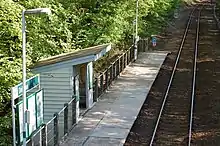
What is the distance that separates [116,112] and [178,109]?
3.09 m

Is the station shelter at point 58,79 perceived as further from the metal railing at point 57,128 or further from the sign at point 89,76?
the sign at point 89,76

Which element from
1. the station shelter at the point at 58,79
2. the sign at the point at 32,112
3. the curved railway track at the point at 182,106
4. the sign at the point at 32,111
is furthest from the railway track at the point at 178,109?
the sign at the point at 32,111

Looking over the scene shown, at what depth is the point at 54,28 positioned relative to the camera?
62.0ft

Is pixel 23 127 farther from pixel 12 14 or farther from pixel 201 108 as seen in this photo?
pixel 201 108

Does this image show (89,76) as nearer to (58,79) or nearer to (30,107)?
(58,79)

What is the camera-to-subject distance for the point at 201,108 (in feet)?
68.9

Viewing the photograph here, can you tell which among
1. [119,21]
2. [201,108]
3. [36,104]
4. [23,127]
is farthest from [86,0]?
[23,127]

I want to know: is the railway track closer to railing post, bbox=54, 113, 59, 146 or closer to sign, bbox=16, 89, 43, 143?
railing post, bbox=54, 113, 59, 146

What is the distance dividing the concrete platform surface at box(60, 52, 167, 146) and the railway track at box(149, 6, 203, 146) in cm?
106

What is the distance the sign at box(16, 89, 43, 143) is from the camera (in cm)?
1267

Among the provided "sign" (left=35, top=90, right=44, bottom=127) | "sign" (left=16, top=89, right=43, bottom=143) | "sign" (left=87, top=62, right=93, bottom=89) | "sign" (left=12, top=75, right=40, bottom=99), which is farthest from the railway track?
"sign" (left=12, top=75, right=40, bottom=99)

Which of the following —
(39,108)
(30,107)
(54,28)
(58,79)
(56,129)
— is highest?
(54,28)

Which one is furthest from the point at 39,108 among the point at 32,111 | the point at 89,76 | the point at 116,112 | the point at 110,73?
the point at 110,73

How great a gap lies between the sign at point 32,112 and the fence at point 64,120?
0.22m
